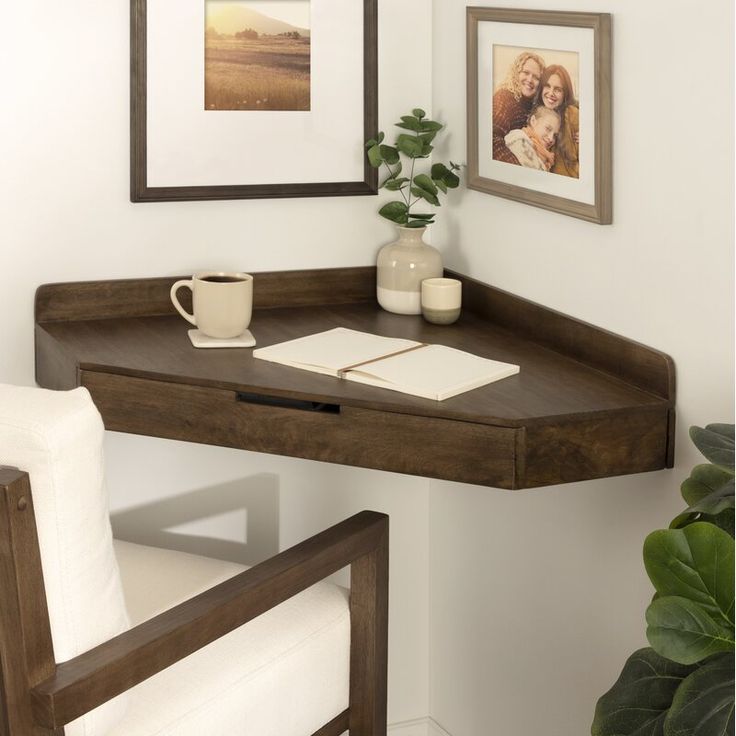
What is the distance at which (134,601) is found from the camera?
189cm

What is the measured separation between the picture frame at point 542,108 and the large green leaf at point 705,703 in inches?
29.4

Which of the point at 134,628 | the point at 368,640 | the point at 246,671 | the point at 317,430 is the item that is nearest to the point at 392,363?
the point at 317,430

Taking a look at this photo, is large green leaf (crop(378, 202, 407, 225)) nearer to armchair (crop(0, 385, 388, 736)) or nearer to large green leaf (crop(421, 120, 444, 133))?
large green leaf (crop(421, 120, 444, 133))

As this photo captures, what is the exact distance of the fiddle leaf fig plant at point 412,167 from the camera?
2330mm

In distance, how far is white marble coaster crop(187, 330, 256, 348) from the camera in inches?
82.2

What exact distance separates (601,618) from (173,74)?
1.22 meters

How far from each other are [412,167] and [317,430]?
77 centimetres

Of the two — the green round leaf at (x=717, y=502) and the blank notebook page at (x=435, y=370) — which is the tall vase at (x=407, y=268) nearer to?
the blank notebook page at (x=435, y=370)

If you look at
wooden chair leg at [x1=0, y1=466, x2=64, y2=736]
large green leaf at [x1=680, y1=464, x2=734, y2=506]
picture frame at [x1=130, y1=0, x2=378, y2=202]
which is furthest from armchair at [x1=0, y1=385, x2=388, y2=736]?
picture frame at [x1=130, y1=0, x2=378, y2=202]

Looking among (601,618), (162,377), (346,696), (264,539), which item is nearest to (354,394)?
(162,377)

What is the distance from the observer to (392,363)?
76.9 inches

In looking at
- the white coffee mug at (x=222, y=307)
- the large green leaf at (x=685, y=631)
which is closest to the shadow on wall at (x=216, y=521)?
the white coffee mug at (x=222, y=307)

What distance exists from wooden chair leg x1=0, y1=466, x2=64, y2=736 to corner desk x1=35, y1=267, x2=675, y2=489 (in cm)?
57

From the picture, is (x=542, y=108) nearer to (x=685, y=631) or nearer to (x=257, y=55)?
(x=257, y=55)
